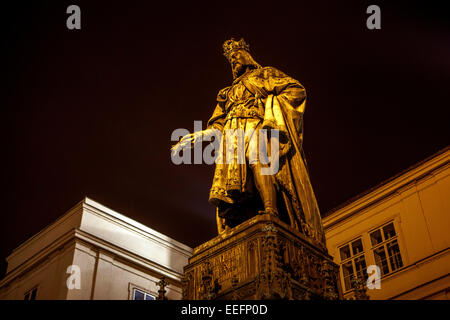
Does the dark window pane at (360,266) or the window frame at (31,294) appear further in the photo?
the window frame at (31,294)

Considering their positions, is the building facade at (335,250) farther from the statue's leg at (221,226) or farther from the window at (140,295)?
the statue's leg at (221,226)

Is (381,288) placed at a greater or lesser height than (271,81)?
greater

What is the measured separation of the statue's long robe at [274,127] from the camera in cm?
642

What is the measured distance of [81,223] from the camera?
21531 mm

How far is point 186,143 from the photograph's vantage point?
7.39 metres

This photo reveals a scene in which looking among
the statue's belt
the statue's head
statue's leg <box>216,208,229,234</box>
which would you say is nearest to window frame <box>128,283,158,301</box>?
the statue's head

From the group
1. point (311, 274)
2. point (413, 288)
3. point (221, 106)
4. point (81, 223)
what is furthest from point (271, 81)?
point (81, 223)

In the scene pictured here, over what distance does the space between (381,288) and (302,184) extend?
1228cm

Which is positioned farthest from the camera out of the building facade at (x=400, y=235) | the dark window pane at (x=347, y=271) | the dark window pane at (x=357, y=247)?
the dark window pane at (x=357, y=247)

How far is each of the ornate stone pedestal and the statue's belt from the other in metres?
1.70

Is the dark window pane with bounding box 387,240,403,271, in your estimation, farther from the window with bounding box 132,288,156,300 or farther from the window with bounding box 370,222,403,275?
the window with bounding box 132,288,156,300

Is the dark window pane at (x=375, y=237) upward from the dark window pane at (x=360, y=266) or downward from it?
upward

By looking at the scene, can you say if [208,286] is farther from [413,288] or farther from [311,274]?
[413,288]

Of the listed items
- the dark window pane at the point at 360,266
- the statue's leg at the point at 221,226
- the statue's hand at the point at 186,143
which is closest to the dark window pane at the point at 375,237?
the dark window pane at the point at 360,266
